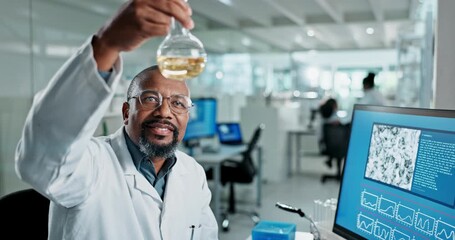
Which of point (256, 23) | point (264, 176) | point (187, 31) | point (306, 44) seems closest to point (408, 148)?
point (187, 31)

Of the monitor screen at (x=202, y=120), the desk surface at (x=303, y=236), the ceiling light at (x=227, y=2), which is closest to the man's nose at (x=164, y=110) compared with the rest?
the desk surface at (x=303, y=236)

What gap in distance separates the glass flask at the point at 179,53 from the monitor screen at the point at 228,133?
4603 mm

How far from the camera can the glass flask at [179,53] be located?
0.69 meters

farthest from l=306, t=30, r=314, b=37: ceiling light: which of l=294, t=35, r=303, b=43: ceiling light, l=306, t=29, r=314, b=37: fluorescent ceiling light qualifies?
l=294, t=35, r=303, b=43: ceiling light

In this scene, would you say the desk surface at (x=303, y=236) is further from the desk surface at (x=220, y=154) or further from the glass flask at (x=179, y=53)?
the desk surface at (x=220, y=154)

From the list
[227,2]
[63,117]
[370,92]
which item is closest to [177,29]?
[63,117]

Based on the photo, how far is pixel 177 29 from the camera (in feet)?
2.29

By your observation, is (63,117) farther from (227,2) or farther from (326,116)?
(326,116)

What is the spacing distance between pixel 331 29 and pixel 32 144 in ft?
28.5

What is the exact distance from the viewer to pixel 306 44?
11.4 meters

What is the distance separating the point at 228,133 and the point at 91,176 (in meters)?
4.33

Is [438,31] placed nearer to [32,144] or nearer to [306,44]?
[32,144]

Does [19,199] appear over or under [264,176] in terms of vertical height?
over

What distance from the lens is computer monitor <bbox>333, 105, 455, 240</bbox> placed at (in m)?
0.92
